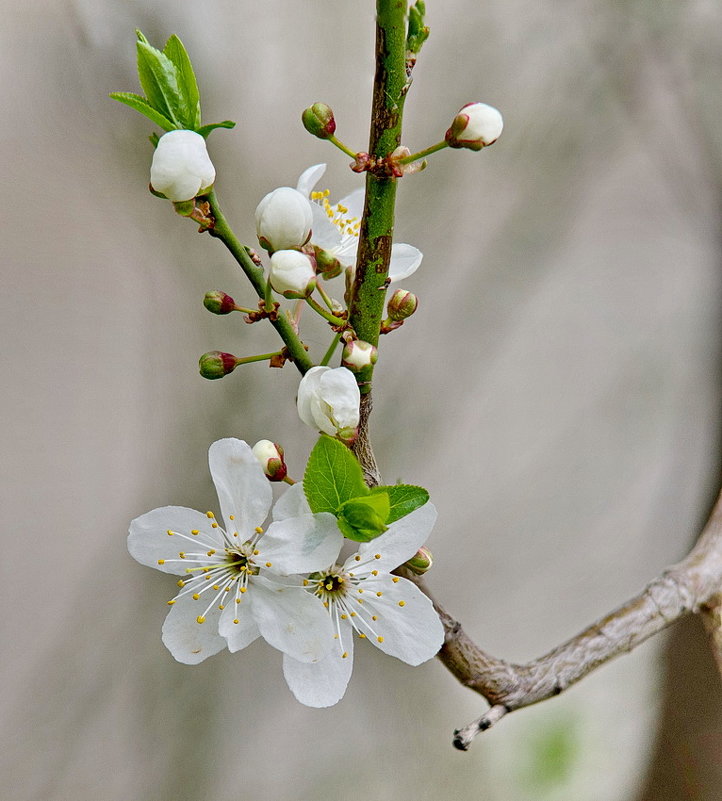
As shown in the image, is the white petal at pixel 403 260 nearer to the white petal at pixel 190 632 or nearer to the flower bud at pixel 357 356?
the flower bud at pixel 357 356

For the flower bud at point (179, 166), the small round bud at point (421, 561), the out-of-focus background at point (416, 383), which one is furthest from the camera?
the out-of-focus background at point (416, 383)

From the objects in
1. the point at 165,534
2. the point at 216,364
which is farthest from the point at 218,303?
the point at 165,534

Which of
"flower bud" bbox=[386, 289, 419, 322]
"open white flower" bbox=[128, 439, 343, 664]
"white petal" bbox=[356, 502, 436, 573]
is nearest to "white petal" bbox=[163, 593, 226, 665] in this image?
"open white flower" bbox=[128, 439, 343, 664]

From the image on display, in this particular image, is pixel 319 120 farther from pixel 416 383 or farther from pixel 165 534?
pixel 416 383

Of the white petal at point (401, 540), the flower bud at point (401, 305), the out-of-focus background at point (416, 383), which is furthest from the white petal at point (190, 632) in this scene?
the out-of-focus background at point (416, 383)

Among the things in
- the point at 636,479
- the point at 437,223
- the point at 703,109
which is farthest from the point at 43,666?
the point at 703,109

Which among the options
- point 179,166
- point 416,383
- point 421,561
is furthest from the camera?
point 416,383
